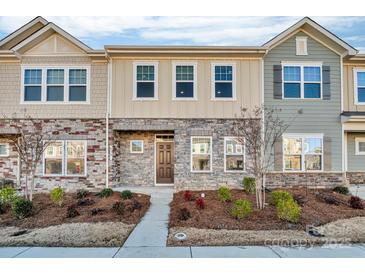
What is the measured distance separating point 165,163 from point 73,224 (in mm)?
6852

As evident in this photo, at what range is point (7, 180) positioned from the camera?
12406mm

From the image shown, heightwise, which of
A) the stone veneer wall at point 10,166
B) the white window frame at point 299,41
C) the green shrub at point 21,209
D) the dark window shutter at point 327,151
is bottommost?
the green shrub at point 21,209

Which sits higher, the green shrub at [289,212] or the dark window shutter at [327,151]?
the dark window shutter at [327,151]

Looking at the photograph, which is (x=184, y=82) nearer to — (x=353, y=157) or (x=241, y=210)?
(x=241, y=210)

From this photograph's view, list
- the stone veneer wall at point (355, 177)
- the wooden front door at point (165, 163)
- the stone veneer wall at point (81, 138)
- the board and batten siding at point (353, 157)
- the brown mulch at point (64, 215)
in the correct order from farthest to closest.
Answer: the board and batten siding at point (353, 157) < the stone veneer wall at point (355, 177) < the wooden front door at point (165, 163) < the stone veneer wall at point (81, 138) < the brown mulch at point (64, 215)

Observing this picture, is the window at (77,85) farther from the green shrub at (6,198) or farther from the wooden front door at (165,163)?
the green shrub at (6,198)

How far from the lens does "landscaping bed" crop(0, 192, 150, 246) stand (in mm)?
6005

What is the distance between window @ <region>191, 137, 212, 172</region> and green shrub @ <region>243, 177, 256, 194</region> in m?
1.64

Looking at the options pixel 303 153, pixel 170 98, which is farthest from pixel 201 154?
pixel 303 153

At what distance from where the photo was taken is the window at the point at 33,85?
12477 millimetres

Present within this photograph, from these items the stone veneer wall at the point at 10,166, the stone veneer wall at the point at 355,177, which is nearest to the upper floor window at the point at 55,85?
the stone veneer wall at the point at 10,166

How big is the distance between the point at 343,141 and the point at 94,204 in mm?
10926

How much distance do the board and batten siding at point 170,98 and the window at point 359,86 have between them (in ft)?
15.8

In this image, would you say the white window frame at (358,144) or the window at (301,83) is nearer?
the window at (301,83)
